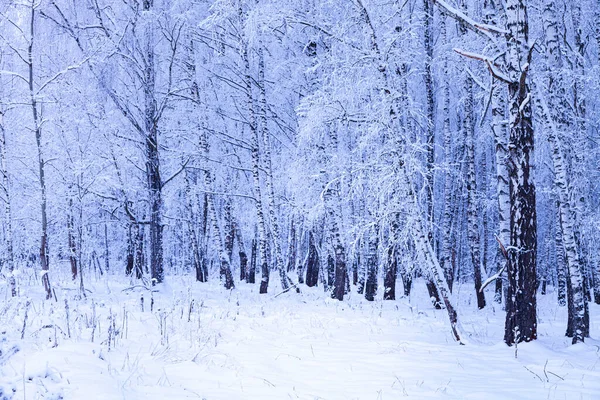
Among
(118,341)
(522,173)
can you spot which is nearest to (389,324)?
(522,173)

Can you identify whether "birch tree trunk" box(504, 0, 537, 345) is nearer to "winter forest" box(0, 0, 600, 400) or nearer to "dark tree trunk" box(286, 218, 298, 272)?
"winter forest" box(0, 0, 600, 400)

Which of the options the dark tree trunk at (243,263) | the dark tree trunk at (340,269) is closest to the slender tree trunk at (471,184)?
the dark tree trunk at (340,269)

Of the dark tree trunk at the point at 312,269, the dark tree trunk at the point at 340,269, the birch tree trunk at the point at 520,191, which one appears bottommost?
the dark tree trunk at the point at 312,269

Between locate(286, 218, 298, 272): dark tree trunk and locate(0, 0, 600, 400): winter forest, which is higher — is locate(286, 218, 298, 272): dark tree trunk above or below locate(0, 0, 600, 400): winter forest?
below

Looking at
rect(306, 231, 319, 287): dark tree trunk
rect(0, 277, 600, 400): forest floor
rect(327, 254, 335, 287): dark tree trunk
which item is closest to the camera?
rect(0, 277, 600, 400): forest floor

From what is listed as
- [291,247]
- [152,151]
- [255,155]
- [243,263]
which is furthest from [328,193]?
[291,247]

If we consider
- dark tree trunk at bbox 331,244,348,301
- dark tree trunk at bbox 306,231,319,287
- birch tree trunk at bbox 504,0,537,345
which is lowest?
dark tree trunk at bbox 306,231,319,287

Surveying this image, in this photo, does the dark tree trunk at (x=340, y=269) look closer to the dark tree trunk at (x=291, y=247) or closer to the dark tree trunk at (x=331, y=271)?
the dark tree trunk at (x=331, y=271)

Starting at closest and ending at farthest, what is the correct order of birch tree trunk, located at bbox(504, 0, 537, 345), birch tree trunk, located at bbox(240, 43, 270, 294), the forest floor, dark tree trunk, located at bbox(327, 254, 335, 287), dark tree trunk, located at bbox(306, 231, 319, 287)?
the forest floor, birch tree trunk, located at bbox(504, 0, 537, 345), birch tree trunk, located at bbox(240, 43, 270, 294), dark tree trunk, located at bbox(327, 254, 335, 287), dark tree trunk, located at bbox(306, 231, 319, 287)

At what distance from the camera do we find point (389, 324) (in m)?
9.04

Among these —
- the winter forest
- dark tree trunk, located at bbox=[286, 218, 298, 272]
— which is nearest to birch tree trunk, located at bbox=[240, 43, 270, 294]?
the winter forest

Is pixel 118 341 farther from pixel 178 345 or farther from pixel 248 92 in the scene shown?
pixel 248 92

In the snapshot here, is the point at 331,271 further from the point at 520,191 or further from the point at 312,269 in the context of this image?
the point at 520,191

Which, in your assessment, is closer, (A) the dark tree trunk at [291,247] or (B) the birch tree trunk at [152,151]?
(B) the birch tree trunk at [152,151]
